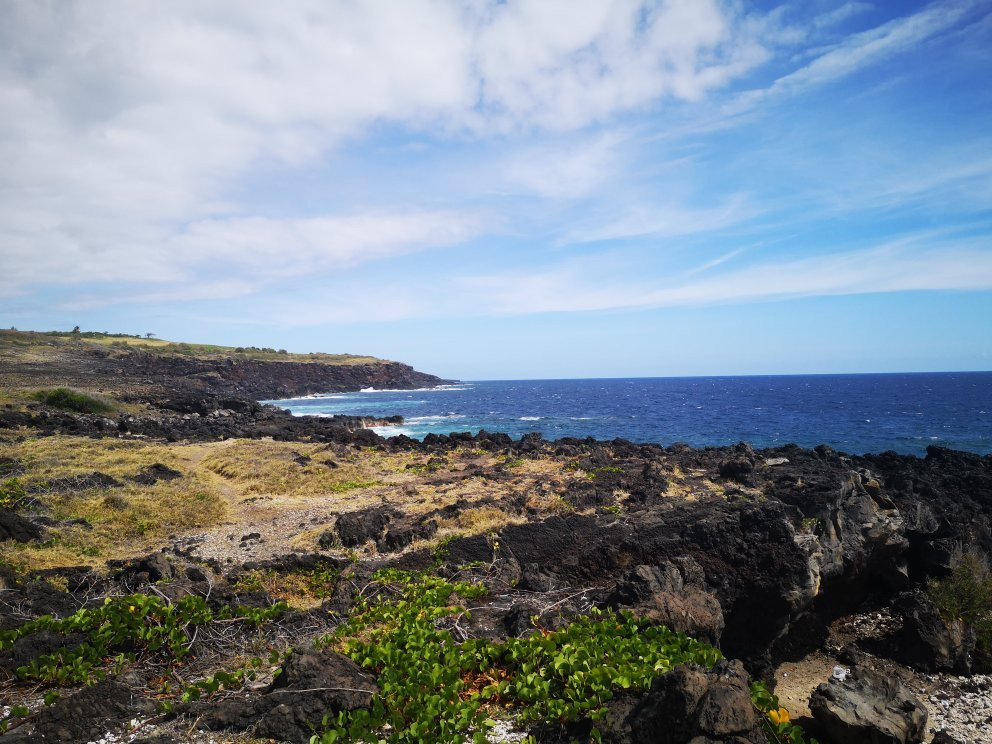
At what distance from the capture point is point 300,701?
5422 millimetres

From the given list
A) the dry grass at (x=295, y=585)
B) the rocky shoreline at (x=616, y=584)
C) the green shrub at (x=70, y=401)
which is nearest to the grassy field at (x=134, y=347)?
the green shrub at (x=70, y=401)

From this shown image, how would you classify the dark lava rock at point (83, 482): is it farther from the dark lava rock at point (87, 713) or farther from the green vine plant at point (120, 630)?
the dark lava rock at point (87, 713)

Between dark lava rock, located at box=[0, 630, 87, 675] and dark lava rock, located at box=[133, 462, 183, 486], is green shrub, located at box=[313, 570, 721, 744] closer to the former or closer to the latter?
dark lava rock, located at box=[0, 630, 87, 675]

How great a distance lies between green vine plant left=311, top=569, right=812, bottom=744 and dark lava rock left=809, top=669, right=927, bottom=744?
1154 mm

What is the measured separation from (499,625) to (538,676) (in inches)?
87.1

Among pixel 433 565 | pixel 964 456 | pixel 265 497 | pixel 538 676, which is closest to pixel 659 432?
pixel 964 456

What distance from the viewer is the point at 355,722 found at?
4.96 metres

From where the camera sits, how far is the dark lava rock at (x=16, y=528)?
1192 centimetres

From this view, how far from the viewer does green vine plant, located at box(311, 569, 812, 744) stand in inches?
200

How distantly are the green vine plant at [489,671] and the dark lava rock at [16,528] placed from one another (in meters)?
9.70

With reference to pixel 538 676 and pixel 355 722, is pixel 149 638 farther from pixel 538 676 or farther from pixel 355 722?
pixel 538 676

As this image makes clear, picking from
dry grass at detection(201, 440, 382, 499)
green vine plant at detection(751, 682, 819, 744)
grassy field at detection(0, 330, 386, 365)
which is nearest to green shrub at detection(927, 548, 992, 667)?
green vine plant at detection(751, 682, 819, 744)

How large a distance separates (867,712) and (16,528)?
16439mm

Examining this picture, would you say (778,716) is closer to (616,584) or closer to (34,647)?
(616,584)
